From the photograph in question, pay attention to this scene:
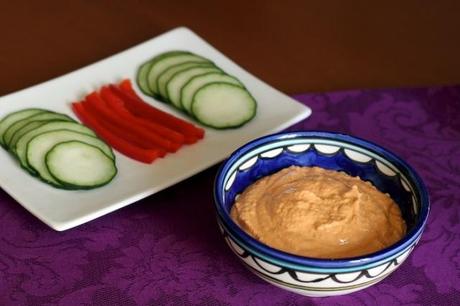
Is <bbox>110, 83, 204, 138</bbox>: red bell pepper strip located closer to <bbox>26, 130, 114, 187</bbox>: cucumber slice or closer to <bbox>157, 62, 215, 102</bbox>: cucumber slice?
<bbox>157, 62, 215, 102</bbox>: cucumber slice

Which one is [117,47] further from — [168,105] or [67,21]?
[168,105]

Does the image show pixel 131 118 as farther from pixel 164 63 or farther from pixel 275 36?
pixel 275 36

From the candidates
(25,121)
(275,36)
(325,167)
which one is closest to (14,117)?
(25,121)

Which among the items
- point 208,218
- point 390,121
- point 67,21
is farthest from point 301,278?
point 67,21

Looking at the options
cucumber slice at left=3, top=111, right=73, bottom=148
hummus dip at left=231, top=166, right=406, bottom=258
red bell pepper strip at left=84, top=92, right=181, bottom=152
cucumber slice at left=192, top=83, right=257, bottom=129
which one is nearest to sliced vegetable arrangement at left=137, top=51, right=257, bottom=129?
cucumber slice at left=192, top=83, right=257, bottom=129

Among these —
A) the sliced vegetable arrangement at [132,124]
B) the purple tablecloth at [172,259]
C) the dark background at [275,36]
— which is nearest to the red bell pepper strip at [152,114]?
the sliced vegetable arrangement at [132,124]
